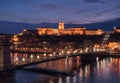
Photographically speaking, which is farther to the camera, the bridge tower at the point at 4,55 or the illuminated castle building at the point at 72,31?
the illuminated castle building at the point at 72,31

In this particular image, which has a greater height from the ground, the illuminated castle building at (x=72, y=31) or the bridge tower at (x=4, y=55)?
the illuminated castle building at (x=72, y=31)

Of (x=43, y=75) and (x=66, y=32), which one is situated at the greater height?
(x=66, y=32)

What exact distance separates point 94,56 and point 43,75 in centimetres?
1479

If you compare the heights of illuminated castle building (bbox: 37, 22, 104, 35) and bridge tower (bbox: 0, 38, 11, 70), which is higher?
illuminated castle building (bbox: 37, 22, 104, 35)

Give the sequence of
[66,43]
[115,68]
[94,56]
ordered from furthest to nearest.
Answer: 1. [66,43]
2. [94,56]
3. [115,68]

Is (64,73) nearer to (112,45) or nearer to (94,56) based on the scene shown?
(94,56)

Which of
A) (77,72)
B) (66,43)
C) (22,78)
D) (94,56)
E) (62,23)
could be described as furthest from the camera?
(62,23)

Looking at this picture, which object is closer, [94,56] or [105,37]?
[94,56]

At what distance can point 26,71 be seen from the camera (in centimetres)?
2320

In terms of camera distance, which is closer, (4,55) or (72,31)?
(4,55)

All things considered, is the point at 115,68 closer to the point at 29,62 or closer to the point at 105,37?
the point at 29,62

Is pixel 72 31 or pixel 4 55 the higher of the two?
pixel 72 31

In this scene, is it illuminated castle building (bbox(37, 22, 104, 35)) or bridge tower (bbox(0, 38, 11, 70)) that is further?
illuminated castle building (bbox(37, 22, 104, 35))

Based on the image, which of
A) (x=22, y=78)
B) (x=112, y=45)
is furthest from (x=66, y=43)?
(x=22, y=78)
